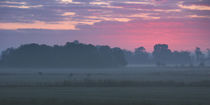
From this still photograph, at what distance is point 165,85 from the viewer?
3778 cm

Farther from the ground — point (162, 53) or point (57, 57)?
point (57, 57)

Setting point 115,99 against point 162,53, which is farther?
point 162,53

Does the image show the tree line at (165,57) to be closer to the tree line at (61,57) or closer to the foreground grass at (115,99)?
the tree line at (61,57)

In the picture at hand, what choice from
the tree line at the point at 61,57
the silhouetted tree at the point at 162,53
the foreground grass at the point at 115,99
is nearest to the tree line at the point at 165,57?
the silhouetted tree at the point at 162,53

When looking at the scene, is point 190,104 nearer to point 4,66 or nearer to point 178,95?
point 178,95

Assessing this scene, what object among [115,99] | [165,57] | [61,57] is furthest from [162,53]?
[115,99]

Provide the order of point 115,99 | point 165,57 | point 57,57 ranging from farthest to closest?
1. point 165,57
2. point 57,57
3. point 115,99

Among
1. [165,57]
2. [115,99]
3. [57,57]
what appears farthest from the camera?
[165,57]

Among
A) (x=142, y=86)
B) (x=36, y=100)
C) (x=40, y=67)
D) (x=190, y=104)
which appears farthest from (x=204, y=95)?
(x=40, y=67)

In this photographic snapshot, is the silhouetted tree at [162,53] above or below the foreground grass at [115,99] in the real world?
below

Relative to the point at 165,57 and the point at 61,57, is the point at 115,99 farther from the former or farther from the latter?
the point at 165,57

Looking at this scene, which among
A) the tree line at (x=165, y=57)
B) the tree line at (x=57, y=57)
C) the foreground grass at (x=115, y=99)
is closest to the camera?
the foreground grass at (x=115, y=99)

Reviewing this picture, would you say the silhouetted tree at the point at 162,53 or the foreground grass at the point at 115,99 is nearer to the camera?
the foreground grass at the point at 115,99

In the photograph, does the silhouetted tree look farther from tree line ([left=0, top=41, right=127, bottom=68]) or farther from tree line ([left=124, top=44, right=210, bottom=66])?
tree line ([left=0, top=41, right=127, bottom=68])
